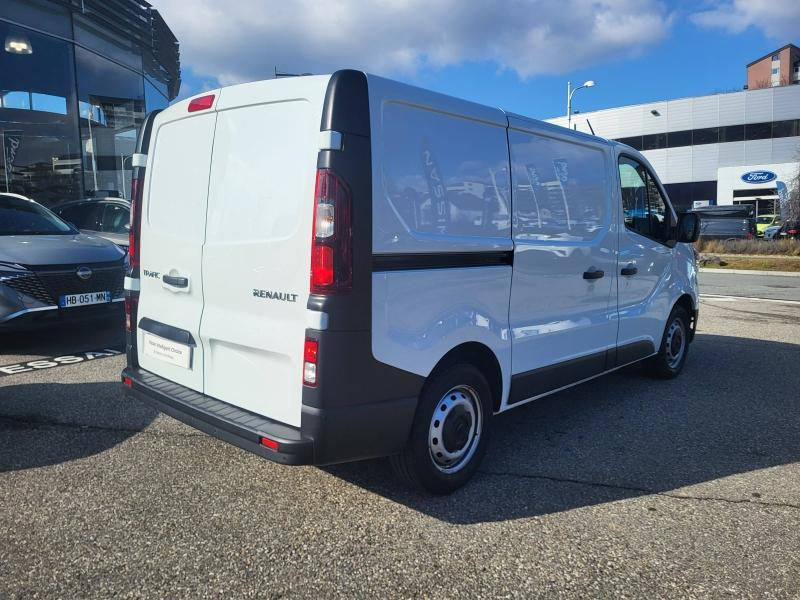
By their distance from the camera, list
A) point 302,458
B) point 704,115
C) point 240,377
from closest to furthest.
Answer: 1. point 302,458
2. point 240,377
3. point 704,115

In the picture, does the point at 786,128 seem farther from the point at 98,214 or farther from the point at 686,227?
the point at 98,214

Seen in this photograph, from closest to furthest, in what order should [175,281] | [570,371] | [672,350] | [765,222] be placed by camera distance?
1. [175,281]
2. [570,371]
3. [672,350]
4. [765,222]

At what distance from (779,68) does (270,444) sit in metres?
101

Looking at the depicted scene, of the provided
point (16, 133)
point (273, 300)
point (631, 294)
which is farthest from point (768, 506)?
point (16, 133)

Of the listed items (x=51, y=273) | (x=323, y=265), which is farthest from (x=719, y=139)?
(x=323, y=265)

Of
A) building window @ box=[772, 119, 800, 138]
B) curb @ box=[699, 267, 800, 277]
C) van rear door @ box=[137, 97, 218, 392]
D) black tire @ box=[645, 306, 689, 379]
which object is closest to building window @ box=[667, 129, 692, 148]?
building window @ box=[772, 119, 800, 138]

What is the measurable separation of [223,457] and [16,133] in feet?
43.7

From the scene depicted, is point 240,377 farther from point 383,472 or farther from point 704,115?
point 704,115

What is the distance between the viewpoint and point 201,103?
11.0 ft

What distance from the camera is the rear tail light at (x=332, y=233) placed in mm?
2670

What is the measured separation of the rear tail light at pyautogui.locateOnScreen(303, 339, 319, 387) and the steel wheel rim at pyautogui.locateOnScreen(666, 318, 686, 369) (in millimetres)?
4258

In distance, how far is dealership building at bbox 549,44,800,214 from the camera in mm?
47219

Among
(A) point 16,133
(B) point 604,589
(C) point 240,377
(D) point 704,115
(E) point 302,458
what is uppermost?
(D) point 704,115

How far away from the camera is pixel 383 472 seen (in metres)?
3.64
